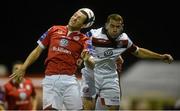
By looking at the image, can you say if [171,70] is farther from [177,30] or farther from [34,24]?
[34,24]

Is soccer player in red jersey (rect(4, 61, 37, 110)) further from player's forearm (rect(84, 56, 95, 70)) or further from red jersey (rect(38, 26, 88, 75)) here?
player's forearm (rect(84, 56, 95, 70))

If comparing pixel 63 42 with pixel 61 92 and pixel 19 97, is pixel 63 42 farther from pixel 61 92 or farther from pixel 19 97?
pixel 19 97

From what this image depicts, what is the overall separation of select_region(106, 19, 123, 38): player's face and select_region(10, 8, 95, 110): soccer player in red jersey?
276 millimetres

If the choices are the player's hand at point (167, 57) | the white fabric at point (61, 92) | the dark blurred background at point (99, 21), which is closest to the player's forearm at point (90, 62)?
the white fabric at point (61, 92)

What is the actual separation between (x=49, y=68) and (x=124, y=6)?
27.4 ft

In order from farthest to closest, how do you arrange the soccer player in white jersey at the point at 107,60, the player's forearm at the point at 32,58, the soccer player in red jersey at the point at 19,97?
the soccer player in red jersey at the point at 19,97 < the soccer player in white jersey at the point at 107,60 < the player's forearm at the point at 32,58

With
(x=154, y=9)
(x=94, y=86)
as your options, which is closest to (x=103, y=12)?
(x=154, y=9)

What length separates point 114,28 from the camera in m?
8.45

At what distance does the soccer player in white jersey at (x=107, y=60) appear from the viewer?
857cm

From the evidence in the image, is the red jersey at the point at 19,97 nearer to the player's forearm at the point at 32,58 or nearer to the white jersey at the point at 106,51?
the white jersey at the point at 106,51

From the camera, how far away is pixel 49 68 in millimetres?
8391

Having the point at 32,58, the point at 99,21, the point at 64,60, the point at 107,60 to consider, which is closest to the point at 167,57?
the point at 107,60

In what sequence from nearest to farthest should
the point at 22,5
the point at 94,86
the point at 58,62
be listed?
1. the point at 58,62
2. the point at 94,86
3. the point at 22,5

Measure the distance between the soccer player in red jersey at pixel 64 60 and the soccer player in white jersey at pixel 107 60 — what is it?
0.28 meters
